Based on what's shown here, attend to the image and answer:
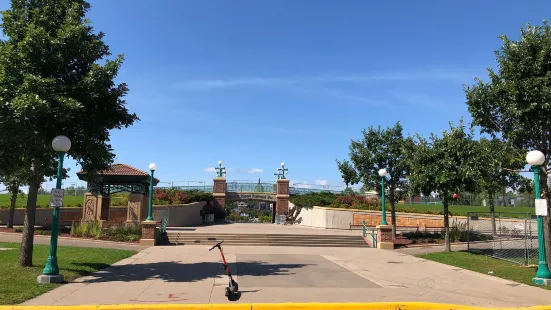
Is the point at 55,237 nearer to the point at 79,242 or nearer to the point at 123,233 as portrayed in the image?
the point at 79,242

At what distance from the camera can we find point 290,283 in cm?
1005

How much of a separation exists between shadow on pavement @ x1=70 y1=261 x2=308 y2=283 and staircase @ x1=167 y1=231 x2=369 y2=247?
7.30m

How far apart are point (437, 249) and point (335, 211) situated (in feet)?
37.5

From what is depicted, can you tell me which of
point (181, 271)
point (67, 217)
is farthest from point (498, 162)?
point (67, 217)

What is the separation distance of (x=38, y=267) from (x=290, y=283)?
690cm

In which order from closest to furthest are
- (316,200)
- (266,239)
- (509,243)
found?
(509,243) → (266,239) → (316,200)

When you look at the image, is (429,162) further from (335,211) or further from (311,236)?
(335,211)

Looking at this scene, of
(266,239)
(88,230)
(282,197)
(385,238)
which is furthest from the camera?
(282,197)

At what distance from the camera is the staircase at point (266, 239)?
68.2ft

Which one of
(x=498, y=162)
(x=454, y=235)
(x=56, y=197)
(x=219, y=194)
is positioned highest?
(x=498, y=162)

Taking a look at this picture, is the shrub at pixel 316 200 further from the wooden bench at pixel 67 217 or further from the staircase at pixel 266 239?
the wooden bench at pixel 67 217

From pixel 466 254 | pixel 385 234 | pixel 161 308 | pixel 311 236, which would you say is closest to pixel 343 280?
pixel 161 308

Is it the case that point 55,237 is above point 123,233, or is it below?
above

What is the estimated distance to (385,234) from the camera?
797 inches
